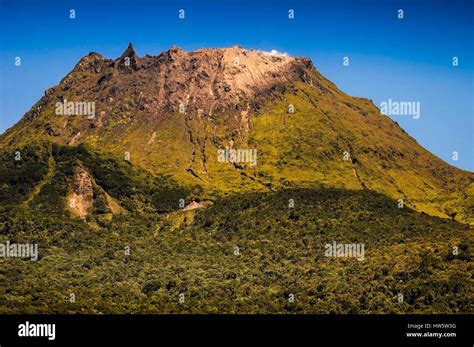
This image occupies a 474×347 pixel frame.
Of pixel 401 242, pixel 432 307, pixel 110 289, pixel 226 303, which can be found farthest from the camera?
pixel 401 242

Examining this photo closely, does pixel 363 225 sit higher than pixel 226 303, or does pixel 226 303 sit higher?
pixel 363 225

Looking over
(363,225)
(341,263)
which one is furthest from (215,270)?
(363,225)

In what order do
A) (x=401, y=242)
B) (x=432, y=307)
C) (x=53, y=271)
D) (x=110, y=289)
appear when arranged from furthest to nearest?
(x=401, y=242) → (x=53, y=271) → (x=110, y=289) → (x=432, y=307)

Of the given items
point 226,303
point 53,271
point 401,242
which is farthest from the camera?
point 401,242
